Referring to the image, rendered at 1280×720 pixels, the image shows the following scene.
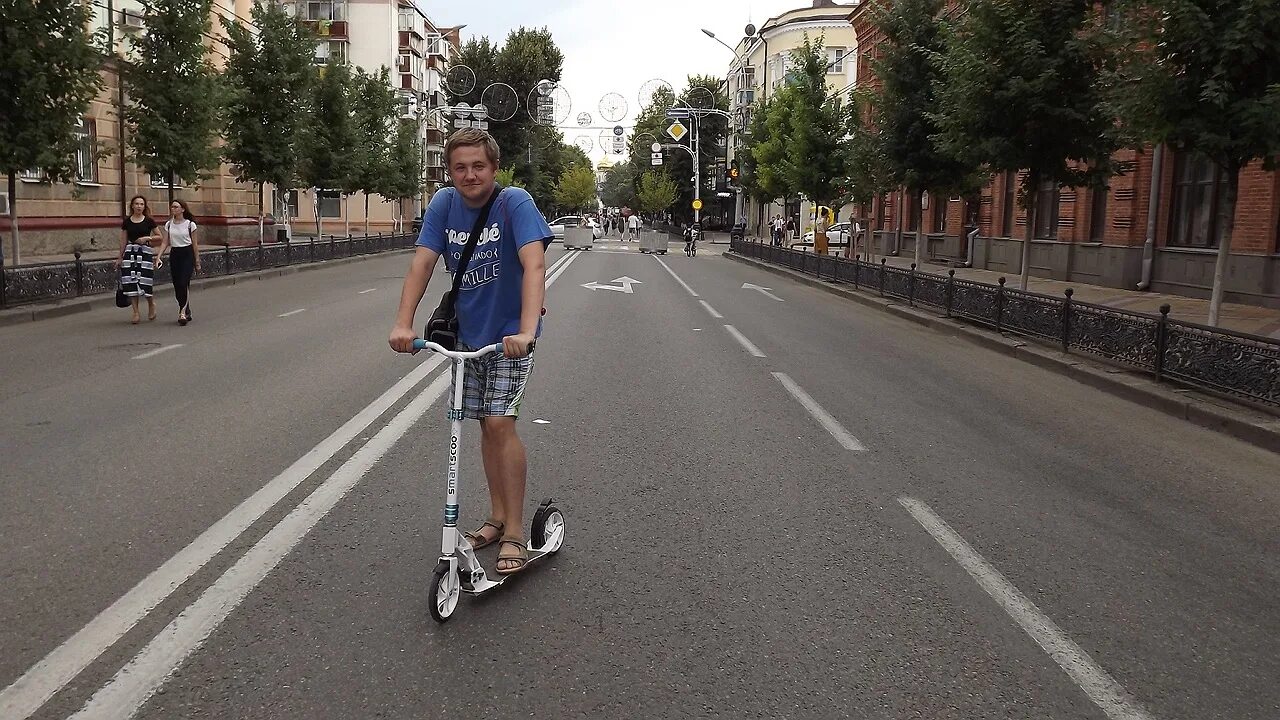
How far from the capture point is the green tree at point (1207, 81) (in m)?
9.52

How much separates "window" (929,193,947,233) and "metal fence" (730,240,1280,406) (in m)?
18.9

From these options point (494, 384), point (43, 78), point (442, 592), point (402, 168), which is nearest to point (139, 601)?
point (442, 592)

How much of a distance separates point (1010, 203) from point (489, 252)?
95.3 ft

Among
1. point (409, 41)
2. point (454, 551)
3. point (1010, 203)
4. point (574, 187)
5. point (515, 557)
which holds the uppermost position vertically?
point (409, 41)

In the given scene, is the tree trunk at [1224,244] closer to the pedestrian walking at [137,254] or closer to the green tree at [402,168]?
the pedestrian walking at [137,254]

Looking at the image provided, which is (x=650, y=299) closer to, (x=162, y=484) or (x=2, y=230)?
(x=162, y=484)

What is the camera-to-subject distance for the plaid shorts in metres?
4.13

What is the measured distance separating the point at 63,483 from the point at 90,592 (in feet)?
6.78

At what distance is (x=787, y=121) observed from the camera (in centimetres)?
4269

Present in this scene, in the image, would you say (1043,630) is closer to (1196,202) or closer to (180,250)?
(180,250)

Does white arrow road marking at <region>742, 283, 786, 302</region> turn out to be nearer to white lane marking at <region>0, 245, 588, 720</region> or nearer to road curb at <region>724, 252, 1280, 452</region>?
road curb at <region>724, 252, 1280, 452</region>

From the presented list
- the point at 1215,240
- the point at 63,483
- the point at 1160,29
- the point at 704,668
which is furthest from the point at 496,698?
the point at 1215,240

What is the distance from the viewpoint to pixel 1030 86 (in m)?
14.3

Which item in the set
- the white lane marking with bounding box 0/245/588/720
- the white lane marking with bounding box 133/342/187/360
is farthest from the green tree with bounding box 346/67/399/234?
the white lane marking with bounding box 0/245/588/720
